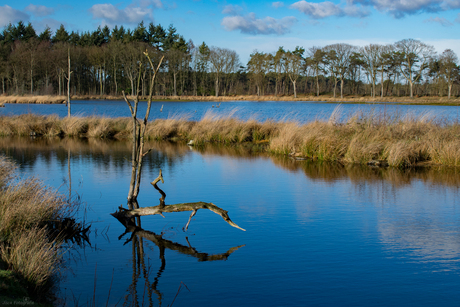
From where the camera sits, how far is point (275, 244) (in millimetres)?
5645

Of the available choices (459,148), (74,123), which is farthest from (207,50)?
(459,148)

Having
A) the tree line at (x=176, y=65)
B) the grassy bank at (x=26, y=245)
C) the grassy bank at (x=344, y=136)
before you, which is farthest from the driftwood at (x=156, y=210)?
the tree line at (x=176, y=65)

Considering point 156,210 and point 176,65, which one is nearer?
point 156,210

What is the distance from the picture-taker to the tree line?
2295 inches

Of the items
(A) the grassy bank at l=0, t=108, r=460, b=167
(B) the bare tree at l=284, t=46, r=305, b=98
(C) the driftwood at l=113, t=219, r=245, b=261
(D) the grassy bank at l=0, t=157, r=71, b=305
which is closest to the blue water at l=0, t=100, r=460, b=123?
(A) the grassy bank at l=0, t=108, r=460, b=167

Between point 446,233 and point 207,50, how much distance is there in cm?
6611

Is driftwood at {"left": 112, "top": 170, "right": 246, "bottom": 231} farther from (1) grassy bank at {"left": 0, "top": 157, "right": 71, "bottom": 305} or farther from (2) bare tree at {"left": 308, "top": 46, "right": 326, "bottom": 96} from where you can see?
(2) bare tree at {"left": 308, "top": 46, "right": 326, "bottom": 96}

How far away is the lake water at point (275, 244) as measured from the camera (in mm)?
4246

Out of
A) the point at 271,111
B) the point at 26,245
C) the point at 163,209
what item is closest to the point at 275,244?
the point at 163,209

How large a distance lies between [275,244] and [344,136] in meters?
9.44

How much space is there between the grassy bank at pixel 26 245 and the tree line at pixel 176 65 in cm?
4920

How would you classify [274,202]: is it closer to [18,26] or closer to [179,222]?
[179,222]

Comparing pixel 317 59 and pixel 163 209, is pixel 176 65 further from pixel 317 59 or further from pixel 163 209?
pixel 163 209

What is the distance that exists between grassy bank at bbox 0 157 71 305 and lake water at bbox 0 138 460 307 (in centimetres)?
30
